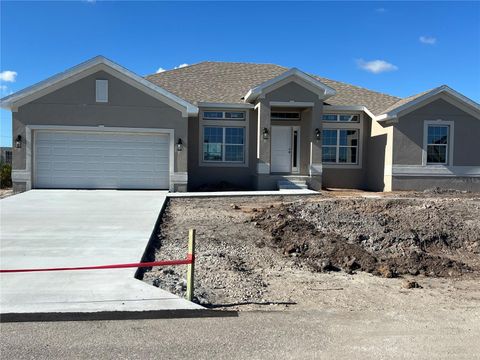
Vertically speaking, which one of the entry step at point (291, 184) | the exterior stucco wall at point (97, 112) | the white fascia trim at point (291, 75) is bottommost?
the entry step at point (291, 184)

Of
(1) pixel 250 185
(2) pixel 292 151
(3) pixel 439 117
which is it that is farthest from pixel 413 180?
(1) pixel 250 185

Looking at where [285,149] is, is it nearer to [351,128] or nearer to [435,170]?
[351,128]

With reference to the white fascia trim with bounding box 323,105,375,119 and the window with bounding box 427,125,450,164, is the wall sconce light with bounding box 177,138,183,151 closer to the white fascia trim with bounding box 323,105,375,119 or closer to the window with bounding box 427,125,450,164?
the white fascia trim with bounding box 323,105,375,119

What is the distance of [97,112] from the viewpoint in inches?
688

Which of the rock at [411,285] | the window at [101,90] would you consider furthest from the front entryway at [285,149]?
the rock at [411,285]

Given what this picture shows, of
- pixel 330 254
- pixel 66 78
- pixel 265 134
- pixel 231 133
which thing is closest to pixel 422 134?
pixel 265 134

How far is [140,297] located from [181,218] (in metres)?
6.75

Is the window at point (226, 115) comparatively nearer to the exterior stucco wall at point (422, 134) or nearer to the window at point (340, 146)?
the window at point (340, 146)

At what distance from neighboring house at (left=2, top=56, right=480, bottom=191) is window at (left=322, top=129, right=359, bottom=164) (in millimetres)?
49

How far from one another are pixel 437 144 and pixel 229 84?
34.1ft

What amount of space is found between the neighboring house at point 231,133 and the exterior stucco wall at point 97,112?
0.04 m

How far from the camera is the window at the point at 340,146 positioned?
841 inches

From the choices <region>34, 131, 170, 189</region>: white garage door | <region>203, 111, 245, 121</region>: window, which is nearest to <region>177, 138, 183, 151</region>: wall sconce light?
<region>34, 131, 170, 189</region>: white garage door

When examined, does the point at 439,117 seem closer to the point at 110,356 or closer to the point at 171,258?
the point at 171,258
